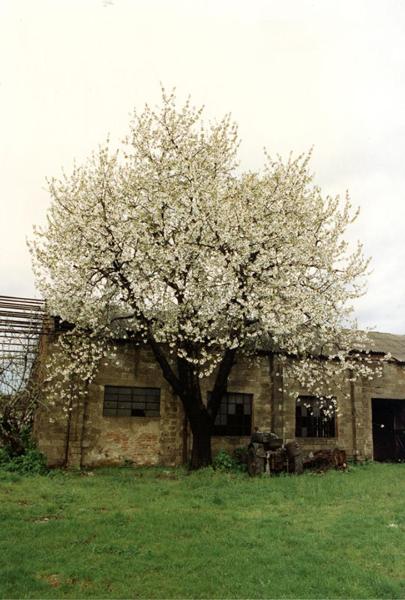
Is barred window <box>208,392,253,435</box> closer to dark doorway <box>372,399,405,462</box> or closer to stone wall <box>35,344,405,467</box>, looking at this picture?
stone wall <box>35,344,405,467</box>

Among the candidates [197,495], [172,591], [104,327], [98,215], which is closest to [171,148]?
[98,215]

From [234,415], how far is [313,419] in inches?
160

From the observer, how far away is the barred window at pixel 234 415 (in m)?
20.4

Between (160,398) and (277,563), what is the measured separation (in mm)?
12024

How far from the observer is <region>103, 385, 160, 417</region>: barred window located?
18.9m

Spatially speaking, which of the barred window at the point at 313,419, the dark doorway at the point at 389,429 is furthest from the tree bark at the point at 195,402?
the dark doorway at the point at 389,429

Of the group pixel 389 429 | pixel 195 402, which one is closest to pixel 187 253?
pixel 195 402

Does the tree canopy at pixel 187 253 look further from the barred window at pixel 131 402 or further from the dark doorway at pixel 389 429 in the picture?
the dark doorway at pixel 389 429

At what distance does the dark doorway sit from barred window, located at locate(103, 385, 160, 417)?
41.7 ft

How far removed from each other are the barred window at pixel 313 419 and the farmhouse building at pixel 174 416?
0.04m

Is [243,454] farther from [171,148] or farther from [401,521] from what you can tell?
[171,148]

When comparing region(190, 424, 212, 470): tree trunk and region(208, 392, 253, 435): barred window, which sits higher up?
region(208, 392, 253, 435): barred window

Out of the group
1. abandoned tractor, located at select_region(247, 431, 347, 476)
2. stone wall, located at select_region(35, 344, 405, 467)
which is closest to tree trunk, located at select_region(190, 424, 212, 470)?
abandoned tractor, located at select_region(247, 431, 347, 476)

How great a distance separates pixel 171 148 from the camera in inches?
707
